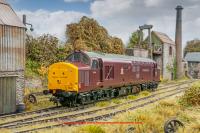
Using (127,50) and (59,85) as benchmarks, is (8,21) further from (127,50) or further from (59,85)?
(127,50)

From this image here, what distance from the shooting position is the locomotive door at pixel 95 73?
968 inches

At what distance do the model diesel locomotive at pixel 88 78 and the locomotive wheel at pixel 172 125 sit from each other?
1011 cm

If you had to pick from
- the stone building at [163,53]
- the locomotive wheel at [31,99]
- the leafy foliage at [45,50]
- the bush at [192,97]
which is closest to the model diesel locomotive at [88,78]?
the locomotive wheel at [31,99]

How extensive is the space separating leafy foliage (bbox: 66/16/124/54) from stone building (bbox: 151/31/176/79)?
453 inches

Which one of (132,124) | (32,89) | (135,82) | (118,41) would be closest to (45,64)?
(32,89)

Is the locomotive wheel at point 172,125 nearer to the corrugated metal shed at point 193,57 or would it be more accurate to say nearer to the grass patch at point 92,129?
the grass patch at point 92,129

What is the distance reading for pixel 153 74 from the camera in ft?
121

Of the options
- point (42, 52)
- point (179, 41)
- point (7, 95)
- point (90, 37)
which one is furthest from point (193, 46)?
point (7, 95)

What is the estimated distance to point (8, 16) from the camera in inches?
925

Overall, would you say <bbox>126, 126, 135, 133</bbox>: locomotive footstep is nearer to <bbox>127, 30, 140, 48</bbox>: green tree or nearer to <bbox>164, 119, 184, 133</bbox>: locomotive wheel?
<bbox>164, 119, 184, 133</bbox>: locomotive wheel

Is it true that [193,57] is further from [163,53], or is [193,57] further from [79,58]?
[79,58]

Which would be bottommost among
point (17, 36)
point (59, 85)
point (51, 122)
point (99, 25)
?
point (51, 122)

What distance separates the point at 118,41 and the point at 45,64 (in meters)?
14.2

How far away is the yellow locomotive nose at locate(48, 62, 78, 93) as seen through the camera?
22969mm
